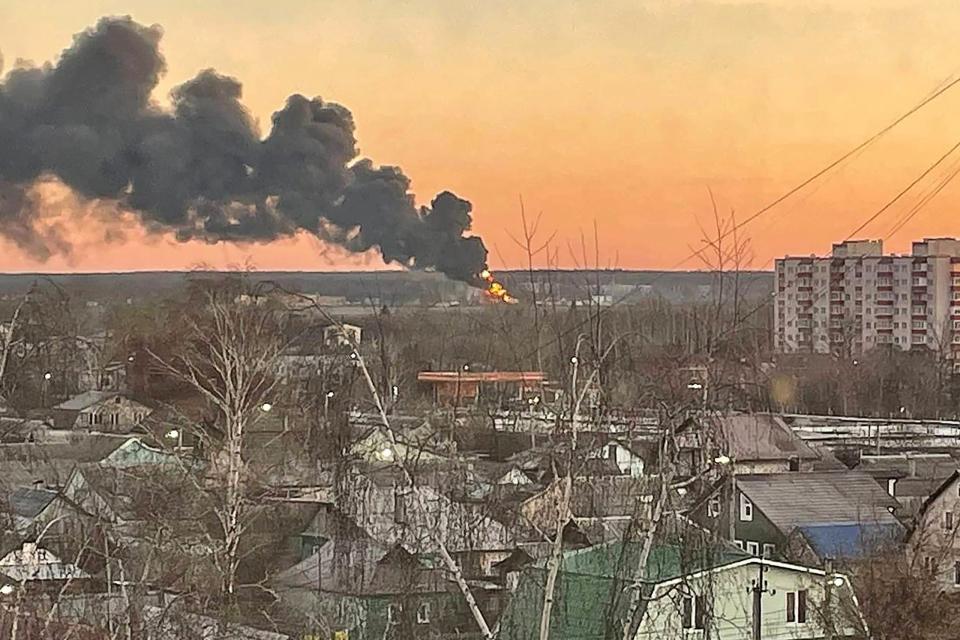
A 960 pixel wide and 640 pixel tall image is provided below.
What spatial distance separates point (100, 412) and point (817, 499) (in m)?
12.4

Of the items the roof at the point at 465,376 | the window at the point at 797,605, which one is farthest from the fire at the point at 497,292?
the window at the point at 797,605

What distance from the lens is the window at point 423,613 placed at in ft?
31.1

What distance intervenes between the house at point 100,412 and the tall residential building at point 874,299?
20511 mm

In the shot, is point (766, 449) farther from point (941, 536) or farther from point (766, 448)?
point (941, 536)

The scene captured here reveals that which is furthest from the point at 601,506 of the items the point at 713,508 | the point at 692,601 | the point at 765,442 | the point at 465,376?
the point at 465,376

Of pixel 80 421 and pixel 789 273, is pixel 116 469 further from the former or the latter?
pixel 789 273

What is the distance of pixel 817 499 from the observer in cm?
1470

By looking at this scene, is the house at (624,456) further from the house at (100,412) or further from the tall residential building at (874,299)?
the tall residential building at (874,299)

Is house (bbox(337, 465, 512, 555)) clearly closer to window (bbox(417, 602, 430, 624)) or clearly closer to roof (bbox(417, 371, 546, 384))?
window (bbox(417, 602, 430, 624))

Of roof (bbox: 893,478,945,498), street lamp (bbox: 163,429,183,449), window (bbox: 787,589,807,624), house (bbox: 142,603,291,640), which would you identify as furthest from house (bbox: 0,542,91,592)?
roof (bbox: 893,478,945,498)

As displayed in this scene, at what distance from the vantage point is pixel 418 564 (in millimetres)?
9633

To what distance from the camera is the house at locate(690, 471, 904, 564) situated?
13000mm

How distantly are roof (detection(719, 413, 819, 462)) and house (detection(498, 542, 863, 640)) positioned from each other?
Result: 6.81 m

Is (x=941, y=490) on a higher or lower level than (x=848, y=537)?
higher
